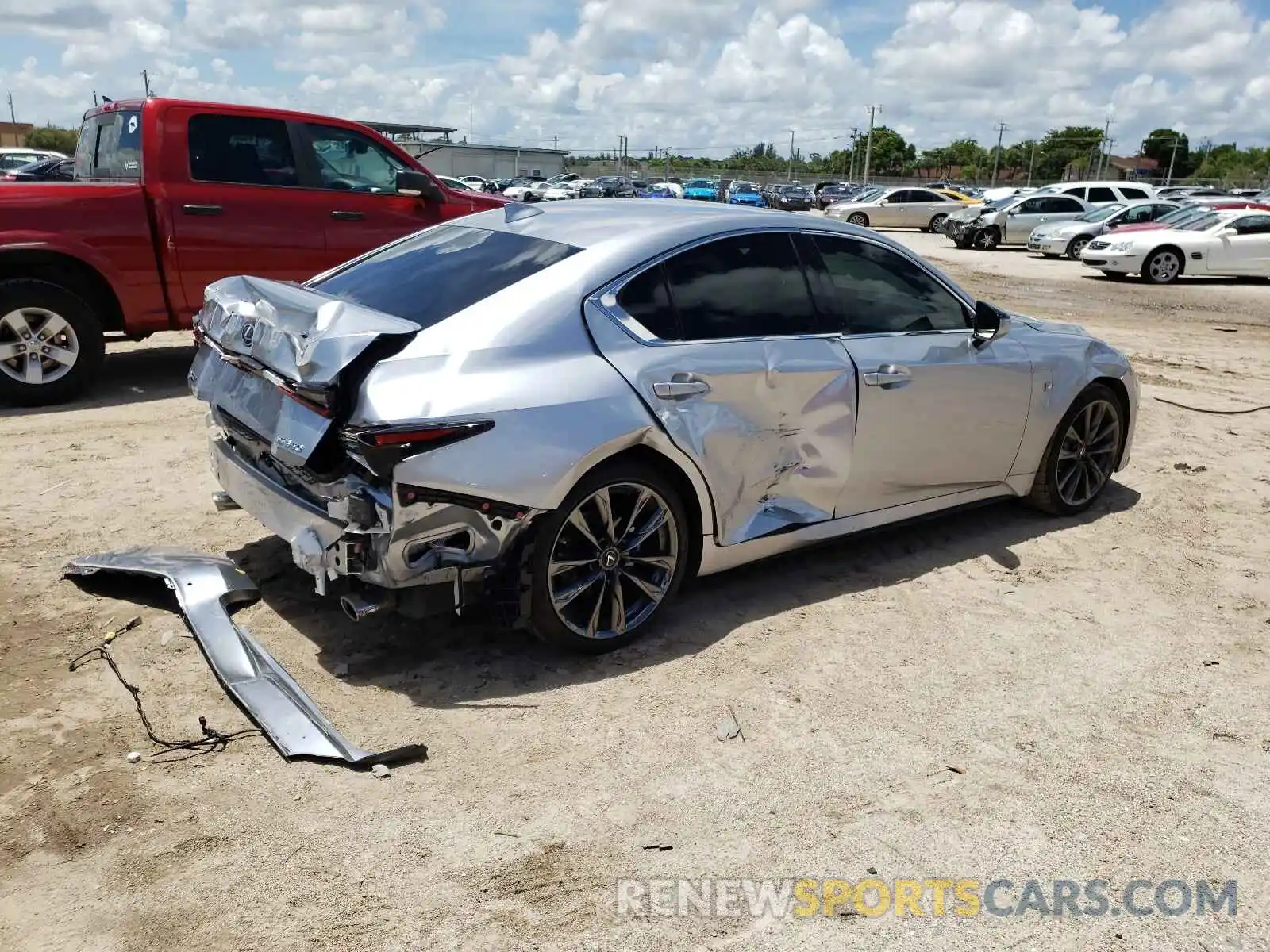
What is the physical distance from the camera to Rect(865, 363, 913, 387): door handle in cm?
439

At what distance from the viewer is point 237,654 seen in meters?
3.60

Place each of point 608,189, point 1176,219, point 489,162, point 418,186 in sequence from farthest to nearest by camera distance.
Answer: point 489,162, point 608,189, point 1176,219, point 418,186

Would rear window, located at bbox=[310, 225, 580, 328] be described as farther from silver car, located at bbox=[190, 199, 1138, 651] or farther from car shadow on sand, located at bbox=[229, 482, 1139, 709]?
car shadow on sand, located at bbox=[229, 482, 1139, 709]

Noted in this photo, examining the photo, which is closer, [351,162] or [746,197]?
[351,162]

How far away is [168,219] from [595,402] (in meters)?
5.19

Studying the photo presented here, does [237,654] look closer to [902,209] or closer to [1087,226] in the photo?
[1087,226]

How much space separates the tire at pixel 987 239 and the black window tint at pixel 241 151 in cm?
2244

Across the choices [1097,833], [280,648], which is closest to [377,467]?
[280,648]

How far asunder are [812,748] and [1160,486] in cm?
405

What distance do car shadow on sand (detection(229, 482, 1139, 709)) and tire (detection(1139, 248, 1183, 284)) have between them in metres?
16.5

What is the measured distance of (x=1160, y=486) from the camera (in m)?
6.33

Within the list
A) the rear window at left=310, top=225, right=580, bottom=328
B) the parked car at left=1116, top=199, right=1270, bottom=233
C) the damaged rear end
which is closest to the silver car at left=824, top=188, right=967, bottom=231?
the parked car at left=1116, top=199, right=1270, bottom=233

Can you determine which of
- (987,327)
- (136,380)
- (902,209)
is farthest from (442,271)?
(902,209)

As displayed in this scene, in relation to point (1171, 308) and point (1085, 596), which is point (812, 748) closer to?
point (1085, 596)
